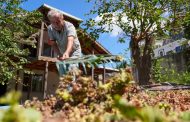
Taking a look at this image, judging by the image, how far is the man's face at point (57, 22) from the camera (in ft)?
14.9

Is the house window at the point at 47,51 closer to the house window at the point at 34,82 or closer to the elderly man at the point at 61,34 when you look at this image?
the house window at the point at 34,82

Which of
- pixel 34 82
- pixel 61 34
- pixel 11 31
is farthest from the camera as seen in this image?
pixel 34 82

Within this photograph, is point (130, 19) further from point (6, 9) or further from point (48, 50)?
point (6, 9)

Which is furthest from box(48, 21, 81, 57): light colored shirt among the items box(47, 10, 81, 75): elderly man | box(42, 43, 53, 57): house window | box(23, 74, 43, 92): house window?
box(42, 43, 53, 57): house window

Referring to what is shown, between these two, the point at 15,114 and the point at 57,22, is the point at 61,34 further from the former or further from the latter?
the point at 15,114

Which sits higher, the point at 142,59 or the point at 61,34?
the point at 142,59

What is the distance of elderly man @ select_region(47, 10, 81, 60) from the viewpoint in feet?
14.9

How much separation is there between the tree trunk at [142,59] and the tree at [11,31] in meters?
6.77

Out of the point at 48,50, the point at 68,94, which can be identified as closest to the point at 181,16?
the point at 48,50

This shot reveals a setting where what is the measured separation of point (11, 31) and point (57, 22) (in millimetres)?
11515

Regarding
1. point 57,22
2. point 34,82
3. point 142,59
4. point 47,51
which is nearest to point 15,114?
point 57,22

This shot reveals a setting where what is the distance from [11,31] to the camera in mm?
15625

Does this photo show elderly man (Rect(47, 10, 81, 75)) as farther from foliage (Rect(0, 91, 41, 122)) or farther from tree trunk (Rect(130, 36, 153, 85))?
tree trunk (Rect(130, 36, 153, 85))

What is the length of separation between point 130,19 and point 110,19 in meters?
1.30
